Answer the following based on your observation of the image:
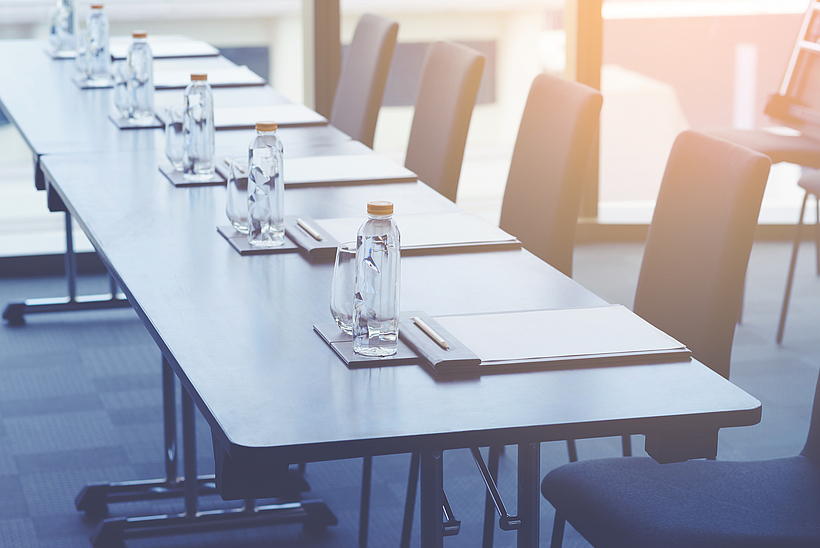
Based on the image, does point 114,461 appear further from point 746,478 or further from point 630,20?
point 630,20

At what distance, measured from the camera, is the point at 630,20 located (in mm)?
4902

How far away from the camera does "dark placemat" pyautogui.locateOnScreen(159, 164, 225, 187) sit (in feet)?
7.95

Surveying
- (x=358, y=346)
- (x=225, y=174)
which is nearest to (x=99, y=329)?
(x=225, y=174)

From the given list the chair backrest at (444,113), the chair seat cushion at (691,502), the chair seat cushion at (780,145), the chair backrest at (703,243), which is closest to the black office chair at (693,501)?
the chair seat cushion at (691,502)

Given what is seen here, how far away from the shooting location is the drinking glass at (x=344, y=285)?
61.7 inches

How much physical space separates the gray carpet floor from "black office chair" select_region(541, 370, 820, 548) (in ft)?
2.54

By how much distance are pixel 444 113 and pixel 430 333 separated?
1.68m

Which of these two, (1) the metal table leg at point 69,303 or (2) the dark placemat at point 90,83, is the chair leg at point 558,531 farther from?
(1) the metal table leg at point 69,303

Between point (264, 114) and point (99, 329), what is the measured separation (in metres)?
1.24

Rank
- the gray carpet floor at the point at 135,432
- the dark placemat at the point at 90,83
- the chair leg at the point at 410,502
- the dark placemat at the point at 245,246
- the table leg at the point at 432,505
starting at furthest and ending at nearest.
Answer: the dark placemat at the point at 90,83 < the gray carpet floor at the point at 135,432 < the chair leg at the point at 410,502 < the dark placemat at the point at 245,246 < the table leg at the point at 432,505

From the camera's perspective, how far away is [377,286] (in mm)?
1540

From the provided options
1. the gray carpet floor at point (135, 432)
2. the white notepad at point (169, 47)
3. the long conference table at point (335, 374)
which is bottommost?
the gray carpet floor at point (135, 432)

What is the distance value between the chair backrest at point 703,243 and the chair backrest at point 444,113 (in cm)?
102

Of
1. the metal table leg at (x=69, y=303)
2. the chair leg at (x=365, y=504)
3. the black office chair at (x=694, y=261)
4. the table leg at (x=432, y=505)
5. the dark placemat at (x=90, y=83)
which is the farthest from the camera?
the metal table leg at (x=69, y=303)
